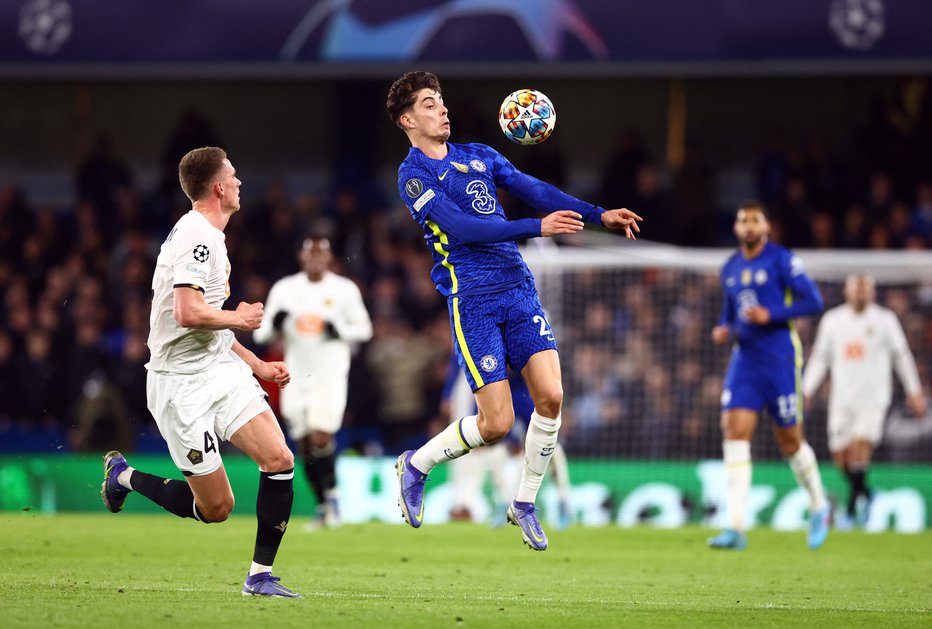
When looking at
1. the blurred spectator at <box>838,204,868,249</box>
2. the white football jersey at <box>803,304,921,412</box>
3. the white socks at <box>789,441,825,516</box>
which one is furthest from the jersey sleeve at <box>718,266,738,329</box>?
the blurred spectator at <box>838,204,868,249</box>

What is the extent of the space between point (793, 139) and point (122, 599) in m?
16.4

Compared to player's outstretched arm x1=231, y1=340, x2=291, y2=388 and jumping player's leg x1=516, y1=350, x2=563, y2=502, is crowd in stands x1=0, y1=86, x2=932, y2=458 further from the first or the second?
player's outstretched arm x1=231, y1=340, x2=291, y2=388

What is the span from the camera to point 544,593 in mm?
8383

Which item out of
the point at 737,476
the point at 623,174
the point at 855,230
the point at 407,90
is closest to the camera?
the point at 407,90

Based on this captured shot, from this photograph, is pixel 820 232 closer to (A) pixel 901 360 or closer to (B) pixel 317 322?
(A) pixel 901 360

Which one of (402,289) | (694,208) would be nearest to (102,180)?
(402,289)

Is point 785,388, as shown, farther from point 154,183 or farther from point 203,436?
point 154,183

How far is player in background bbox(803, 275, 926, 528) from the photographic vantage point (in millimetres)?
15055

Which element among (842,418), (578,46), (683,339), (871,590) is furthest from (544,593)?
(578,46)

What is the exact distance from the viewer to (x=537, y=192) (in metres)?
8.51

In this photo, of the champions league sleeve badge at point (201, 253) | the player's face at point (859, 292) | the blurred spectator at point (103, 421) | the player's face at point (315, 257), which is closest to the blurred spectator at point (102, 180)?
the blurred spectator at point (103, 421)

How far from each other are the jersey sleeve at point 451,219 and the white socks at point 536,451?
1.17 m

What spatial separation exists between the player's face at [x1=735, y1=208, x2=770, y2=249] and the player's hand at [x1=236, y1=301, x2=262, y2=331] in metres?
5.75

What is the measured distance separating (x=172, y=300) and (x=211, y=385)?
47cm
